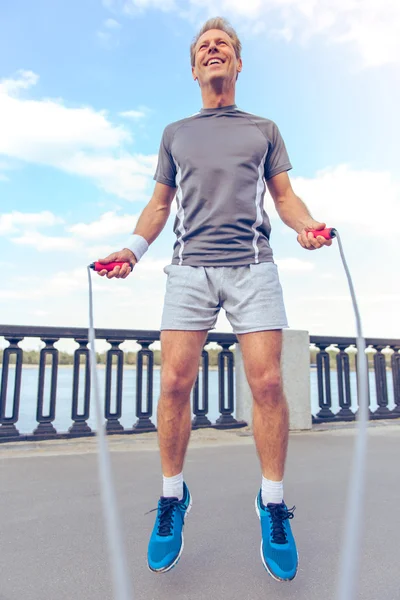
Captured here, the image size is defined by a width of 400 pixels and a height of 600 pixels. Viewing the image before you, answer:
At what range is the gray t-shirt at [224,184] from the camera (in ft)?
5.84

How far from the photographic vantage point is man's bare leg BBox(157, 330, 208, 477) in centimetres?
171

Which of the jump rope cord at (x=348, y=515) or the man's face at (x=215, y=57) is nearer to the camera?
the jump rope cord at (x=348, y=515)

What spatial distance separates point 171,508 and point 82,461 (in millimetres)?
1894

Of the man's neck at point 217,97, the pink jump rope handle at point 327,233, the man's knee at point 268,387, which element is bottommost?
the man's knee at point 268,387

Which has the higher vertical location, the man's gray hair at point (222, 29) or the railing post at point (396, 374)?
the man's gray hair at point (222, 29)

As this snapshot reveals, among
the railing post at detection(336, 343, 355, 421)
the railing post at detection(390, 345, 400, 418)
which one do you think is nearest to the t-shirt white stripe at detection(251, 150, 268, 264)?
the railing post at detection(336, 343, 355, 421)

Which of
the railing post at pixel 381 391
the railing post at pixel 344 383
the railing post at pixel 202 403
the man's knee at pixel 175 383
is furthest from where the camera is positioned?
the railing post at pixel 381 391

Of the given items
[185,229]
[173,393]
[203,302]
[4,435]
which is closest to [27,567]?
[173,393]

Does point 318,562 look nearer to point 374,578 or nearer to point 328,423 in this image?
point 374,578

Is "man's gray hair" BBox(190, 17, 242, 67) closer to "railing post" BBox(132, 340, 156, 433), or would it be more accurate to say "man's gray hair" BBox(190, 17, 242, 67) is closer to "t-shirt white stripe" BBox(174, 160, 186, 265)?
"t-shirt white stripe" BBox(174, 160, 186, 265)

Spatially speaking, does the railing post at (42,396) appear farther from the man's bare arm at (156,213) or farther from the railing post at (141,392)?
the man's bare arm at (156,213)

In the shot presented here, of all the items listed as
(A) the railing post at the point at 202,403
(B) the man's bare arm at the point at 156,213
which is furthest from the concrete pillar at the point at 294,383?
(B) the man's bare arm at the point at 156,213

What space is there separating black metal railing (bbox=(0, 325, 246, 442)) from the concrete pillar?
123 millimetres

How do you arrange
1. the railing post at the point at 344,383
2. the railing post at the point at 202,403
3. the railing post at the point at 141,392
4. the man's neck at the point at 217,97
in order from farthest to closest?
the railing post at the point at 344,383
the railing post at the point at 202,403
the railing post at the point at 141,392
the man's neck at the point at 217,97
